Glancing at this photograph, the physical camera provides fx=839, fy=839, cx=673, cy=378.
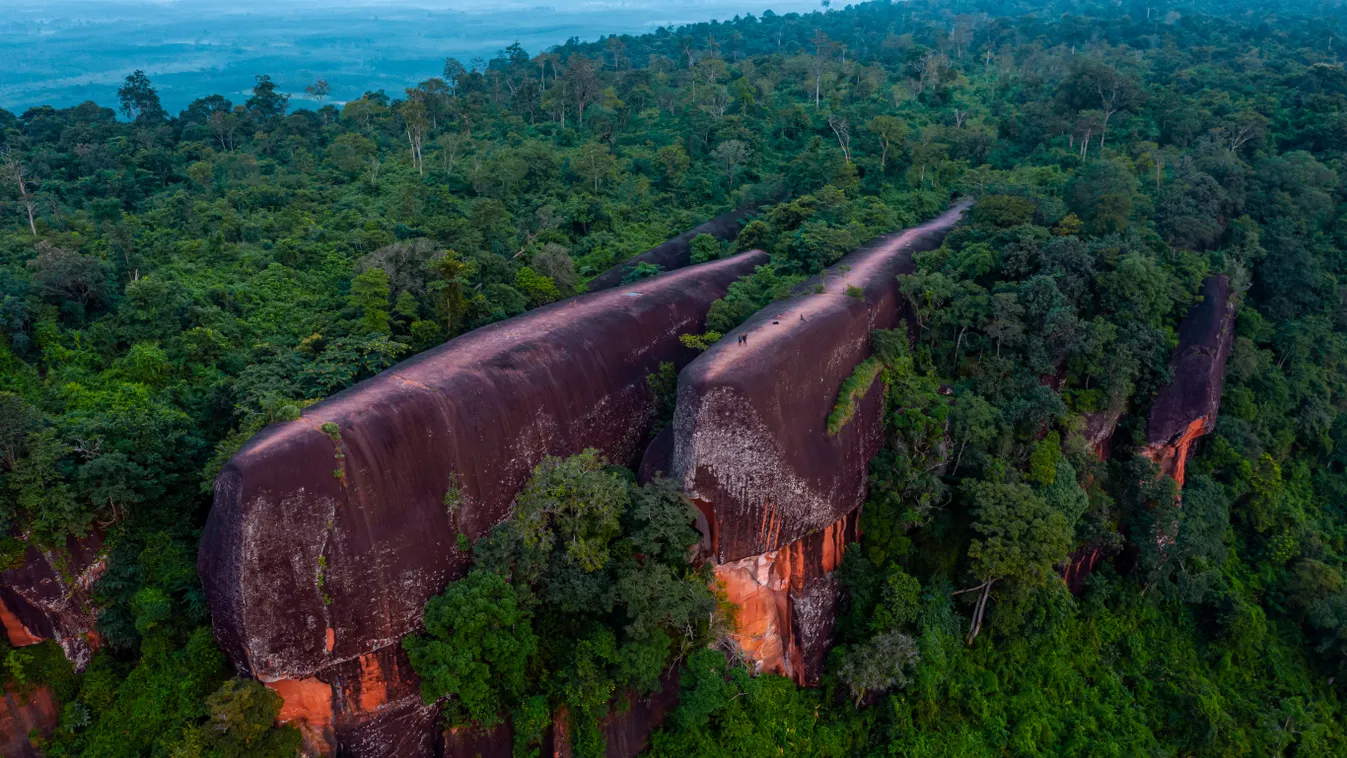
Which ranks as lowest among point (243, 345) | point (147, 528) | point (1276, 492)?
point (1276, 492)

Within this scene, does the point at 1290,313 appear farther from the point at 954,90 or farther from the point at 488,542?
the point at 954,90

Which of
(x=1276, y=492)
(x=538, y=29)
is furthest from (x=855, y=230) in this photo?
(x=538, y=29)

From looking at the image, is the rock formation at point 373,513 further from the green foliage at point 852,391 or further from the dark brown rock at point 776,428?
the green foliage at point 852,391

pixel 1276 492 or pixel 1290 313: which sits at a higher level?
pixel 1290 313

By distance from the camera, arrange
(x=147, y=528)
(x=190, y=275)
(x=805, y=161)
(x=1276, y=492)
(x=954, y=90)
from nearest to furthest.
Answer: (x=147, y=528), (x=1276, y=492), (x=190, y=275), (x=805, y=161), (x=954, y=90)

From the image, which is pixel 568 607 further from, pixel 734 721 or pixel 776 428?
pixel 776 428

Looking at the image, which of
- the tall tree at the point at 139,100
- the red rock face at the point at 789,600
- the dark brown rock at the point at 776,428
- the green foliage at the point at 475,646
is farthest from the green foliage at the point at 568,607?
the tall tree at the point at 139,100
